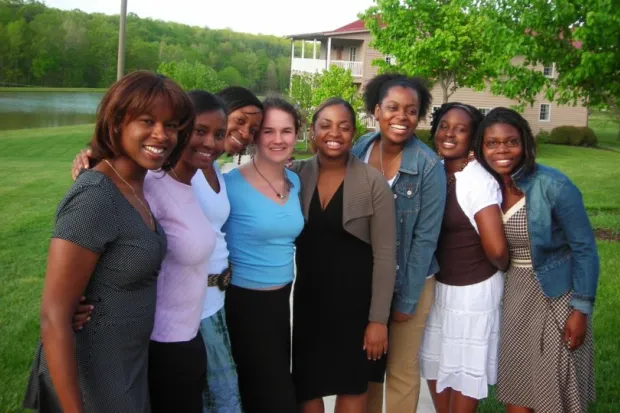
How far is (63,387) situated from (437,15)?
1225 inches

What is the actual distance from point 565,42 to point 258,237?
311 inches

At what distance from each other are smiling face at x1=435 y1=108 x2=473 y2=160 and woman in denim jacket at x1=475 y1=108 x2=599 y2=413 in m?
0.27

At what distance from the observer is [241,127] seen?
134 inches

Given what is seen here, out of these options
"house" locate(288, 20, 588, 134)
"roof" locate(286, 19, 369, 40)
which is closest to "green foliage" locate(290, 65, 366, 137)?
"house" locate(288, 20, 588, 134)

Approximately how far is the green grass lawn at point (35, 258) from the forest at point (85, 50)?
39707 mm

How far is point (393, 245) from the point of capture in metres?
3.40

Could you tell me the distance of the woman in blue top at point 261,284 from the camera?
3.21 m

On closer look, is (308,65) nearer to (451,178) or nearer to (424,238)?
(451,178)

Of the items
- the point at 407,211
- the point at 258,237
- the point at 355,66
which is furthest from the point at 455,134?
the point at 355,66

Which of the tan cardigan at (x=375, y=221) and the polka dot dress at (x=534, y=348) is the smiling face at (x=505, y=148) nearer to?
the polka dot dress at (x=534, y=348)

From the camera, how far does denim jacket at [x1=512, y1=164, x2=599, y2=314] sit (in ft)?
11.1

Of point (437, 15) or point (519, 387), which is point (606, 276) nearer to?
point (519, 387)

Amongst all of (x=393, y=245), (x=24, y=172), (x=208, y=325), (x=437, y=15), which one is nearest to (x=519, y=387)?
(x=393, y=245)

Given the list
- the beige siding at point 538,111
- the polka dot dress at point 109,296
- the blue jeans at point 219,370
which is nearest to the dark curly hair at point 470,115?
the blue jeans at point 219,370
